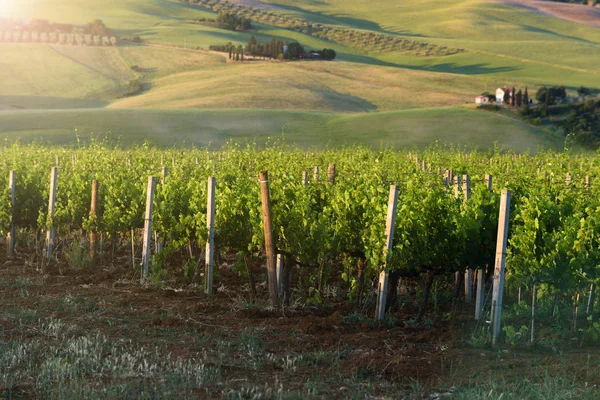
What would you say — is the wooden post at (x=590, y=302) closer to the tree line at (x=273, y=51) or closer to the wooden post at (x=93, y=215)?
the wooden post at (x=93, y=215)

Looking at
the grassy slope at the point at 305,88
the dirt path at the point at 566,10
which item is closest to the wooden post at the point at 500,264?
the grassy slope at the point at 305,88

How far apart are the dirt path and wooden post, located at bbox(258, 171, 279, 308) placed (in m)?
161

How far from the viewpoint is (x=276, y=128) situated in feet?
172

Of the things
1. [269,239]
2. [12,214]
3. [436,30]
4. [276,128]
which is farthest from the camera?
[436,30]

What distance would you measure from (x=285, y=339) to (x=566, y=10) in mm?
173341

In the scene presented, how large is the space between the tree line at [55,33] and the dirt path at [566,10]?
8756 centimetres

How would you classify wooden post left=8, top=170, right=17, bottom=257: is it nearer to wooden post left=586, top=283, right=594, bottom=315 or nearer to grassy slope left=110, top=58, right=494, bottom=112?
wooden post left=586, top=283, right=594, bottom=315

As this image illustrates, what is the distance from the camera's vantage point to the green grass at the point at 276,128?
161ft

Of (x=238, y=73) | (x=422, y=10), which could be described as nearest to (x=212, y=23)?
(x=422, y=10)

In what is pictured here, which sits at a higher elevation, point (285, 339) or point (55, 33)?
point (55, 33)

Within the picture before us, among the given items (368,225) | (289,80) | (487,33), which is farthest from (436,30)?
(368,225)

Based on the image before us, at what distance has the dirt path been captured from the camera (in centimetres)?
16525

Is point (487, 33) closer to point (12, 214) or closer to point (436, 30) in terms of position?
point (436, 30)

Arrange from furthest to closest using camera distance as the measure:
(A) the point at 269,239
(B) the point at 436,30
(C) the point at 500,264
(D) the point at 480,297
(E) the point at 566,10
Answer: (E) the point at 566,10 → (B) the point at 436,30 → (A) the point at 269,239 → (D) the point at 480,297 → (C) the point at 500,264
